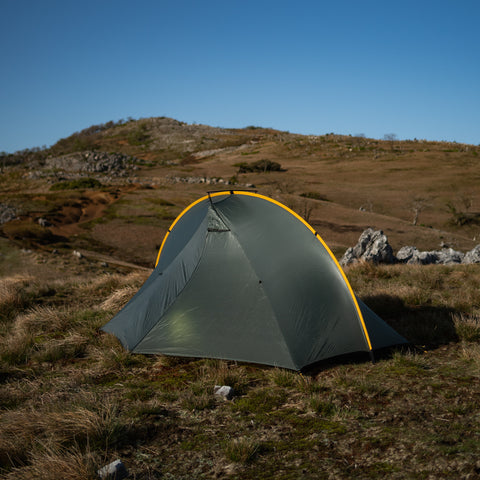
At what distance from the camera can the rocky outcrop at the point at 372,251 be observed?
1561cm

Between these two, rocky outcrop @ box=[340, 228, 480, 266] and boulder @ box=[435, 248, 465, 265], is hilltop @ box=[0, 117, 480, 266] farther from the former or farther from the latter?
boulder @ box=[435, 248, 465, 265]

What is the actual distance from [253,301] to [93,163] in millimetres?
75856

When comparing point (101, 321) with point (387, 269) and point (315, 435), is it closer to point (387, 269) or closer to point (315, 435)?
point (315, 435)

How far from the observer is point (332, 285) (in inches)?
253

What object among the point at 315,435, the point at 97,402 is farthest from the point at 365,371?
the point at 97,402

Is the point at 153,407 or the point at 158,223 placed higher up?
the point at 158,223

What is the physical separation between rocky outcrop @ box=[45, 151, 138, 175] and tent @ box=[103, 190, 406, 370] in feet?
217

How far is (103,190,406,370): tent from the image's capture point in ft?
19.6

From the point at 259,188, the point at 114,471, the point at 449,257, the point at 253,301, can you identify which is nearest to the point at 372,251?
the point at 449,257

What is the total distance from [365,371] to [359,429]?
1.58m

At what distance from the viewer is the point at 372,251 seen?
1563 cm

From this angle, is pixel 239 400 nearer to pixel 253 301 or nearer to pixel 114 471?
pixel 253 301

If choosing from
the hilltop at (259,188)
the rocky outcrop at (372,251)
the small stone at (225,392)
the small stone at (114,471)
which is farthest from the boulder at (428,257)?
the small stone at (114,471)

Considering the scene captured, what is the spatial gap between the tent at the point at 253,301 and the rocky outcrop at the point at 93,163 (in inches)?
2605
